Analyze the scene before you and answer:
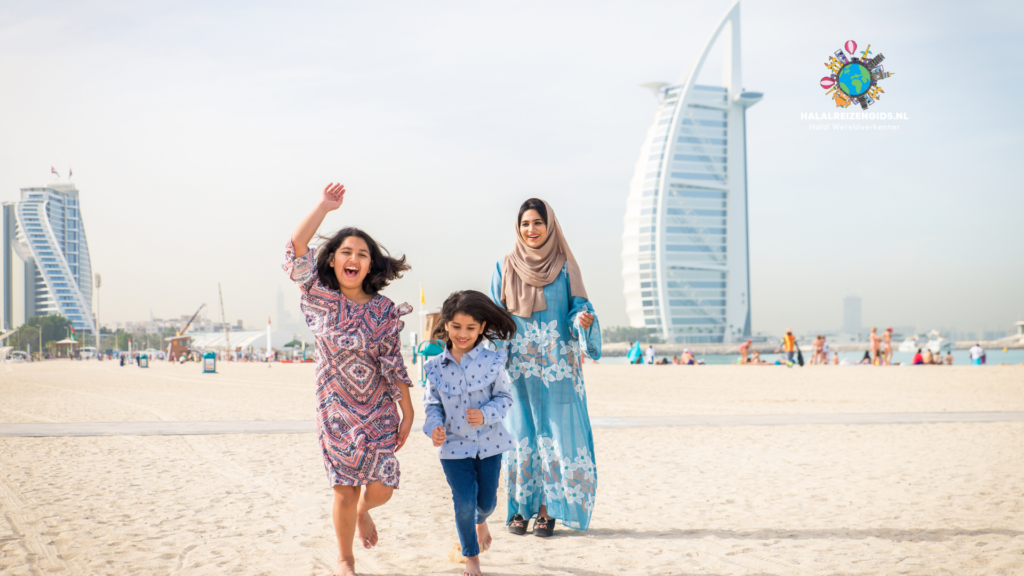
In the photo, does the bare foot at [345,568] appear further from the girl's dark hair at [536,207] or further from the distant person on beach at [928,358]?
the distant person on beach at [928,358]

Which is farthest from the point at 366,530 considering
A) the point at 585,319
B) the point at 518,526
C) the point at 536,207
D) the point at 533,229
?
the point at 536,207

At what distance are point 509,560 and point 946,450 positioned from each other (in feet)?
16.6

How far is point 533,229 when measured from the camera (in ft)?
11.4

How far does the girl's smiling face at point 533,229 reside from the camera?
3488mm

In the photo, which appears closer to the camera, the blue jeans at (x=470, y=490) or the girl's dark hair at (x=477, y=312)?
the blue jeans at (x=470, y=490)

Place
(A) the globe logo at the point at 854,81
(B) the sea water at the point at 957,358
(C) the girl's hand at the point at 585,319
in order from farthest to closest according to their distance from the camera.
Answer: (B) the sea water at the point at 957,358 → (A) the globe logo at the point at 854,81 → (C) the girl's hand at the point at 585,319

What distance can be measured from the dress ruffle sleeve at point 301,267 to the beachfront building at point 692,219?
8973 cm

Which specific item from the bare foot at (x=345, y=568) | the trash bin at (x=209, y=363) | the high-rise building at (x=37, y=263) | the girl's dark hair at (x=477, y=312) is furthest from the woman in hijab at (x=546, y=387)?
the high-rise building at (x=37, y=263)

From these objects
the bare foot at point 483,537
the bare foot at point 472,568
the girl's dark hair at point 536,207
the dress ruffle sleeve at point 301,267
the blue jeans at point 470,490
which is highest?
the girl's dark hair at point 536,207

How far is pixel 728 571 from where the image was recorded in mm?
2967

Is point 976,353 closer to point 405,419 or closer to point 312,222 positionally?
point 405,419

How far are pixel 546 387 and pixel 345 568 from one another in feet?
4.11

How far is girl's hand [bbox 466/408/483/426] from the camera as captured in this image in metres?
2.64

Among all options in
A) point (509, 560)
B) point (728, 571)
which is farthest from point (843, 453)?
point (509, 560)
